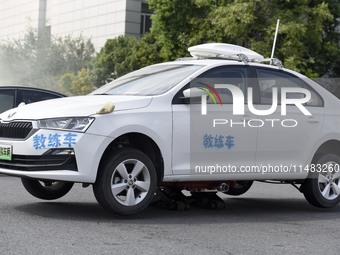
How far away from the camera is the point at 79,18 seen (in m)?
74.2

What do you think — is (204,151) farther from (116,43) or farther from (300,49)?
(116,43)

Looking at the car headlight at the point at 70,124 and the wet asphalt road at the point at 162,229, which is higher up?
the car headlight at the point at 70,124

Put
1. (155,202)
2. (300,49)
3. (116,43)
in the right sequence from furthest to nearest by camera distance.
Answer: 1. (116,43)
2. (300,49)
3. (155,202)

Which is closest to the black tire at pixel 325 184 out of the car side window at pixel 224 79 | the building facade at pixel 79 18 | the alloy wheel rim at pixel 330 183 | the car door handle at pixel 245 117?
the alloy wheel rim at pixel 330 183

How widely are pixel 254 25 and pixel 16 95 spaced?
20.8m

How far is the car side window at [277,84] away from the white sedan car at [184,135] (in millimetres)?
15

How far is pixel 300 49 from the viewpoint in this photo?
3338 centimetres

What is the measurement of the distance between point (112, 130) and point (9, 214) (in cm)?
137

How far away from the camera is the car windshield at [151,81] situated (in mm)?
8305

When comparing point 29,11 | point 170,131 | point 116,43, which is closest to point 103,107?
point 170,131

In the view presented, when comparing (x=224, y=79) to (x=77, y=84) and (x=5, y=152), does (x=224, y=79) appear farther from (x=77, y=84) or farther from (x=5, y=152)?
(x=77, y=84)

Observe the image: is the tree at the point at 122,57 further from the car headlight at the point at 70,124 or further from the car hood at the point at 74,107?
the car headlight at the point at 70,124

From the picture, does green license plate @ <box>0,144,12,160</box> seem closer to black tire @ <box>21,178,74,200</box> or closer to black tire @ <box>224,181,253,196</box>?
black tire @ <box>21,178,74,200</box>

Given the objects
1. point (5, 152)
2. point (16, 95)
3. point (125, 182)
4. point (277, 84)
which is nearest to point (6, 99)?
point (16, 95)
